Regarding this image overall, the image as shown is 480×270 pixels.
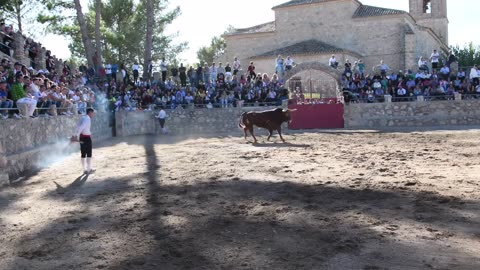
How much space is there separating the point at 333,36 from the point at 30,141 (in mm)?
33687

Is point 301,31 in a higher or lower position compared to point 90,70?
higher

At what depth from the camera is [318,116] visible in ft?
93.4

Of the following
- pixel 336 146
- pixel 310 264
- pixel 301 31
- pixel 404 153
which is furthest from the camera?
pixel 301 31

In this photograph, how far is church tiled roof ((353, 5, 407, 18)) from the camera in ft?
137

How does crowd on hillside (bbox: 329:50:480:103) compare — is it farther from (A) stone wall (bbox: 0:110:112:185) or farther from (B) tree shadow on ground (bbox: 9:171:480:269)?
(B) tree shadow on ground (bbox: 9:171:480:269)

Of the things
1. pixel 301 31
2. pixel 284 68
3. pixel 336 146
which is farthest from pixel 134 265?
pixel 301 31

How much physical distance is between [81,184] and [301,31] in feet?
120

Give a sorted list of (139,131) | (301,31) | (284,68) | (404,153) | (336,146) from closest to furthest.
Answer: (404,153) → (336,146) → (139,131) → (284,68) → (301,31)

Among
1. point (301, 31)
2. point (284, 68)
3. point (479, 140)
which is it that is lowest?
point (479, 140)

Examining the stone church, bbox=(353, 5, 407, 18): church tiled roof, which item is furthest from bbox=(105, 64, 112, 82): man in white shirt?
bbox=(353, 5, 407, 18): church tiled roof

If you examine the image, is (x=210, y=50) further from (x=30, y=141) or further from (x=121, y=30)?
(x=30, y=141)

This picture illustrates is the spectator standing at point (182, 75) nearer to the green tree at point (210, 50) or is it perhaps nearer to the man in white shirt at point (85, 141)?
the man in white shirt at point (85, 141)

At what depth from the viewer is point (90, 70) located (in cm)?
2969

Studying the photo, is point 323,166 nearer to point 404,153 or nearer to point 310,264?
point 404,153
